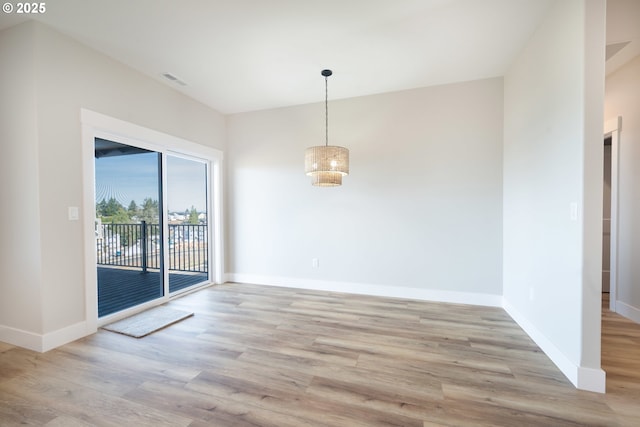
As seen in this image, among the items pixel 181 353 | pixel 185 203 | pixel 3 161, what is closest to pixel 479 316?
pixel 181 353

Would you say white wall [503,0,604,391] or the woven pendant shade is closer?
white wall [503,0,604,391]

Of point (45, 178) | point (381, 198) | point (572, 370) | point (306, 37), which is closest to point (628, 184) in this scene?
point (572, 370)

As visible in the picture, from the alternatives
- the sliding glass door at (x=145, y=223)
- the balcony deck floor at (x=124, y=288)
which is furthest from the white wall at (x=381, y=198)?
the balcony deck floor at (x=124, y=288)

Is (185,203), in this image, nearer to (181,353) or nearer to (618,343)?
(181,353)

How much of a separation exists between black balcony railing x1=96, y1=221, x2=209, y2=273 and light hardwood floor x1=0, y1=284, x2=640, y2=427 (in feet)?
3.23

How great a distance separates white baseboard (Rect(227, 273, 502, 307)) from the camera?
3.43m

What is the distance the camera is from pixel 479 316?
305 cm

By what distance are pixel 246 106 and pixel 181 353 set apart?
11.6ft

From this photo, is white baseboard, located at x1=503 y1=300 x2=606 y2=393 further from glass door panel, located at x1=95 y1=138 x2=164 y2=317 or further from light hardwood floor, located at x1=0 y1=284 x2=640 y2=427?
glass door panel, located at x1=95 y1=138 x2=164 y2=317

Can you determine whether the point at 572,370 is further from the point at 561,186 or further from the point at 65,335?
the point at 65,335

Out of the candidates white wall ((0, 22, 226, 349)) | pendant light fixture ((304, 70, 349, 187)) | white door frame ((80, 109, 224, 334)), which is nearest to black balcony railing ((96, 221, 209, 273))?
white door frame ((80, 109, 224, 334))

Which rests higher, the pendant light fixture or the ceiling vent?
the ceiling vent

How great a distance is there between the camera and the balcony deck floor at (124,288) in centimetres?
305

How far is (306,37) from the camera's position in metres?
2.55
